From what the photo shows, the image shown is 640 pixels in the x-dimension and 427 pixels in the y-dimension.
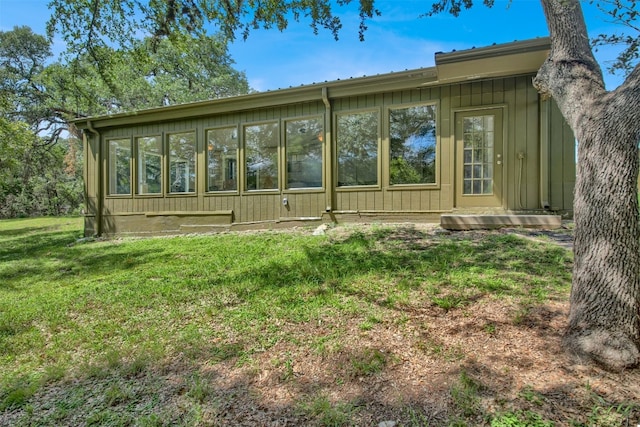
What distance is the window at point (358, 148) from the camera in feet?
21.4

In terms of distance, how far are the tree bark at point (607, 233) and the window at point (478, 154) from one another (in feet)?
13.0

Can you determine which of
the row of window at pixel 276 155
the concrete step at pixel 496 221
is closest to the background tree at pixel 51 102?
the row of window at pixel 276 155

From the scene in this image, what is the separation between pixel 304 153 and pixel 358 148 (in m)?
1.15

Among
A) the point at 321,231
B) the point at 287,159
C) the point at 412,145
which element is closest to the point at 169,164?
the point at 287,159

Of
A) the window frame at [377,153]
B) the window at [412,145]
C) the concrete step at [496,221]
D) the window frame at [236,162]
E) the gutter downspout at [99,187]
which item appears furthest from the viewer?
the gutter downspout at [99,187]

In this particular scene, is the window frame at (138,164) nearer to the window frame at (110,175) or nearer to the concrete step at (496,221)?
the window frame at (110,175)

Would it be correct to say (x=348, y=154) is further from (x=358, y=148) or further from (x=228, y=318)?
(x=228, y=318)

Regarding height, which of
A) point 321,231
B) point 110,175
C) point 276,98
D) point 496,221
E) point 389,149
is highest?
point 276,98

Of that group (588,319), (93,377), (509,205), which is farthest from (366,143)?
(93,377)

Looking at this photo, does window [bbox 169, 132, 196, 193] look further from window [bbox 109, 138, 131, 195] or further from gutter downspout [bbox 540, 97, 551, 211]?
gutter downspout [bbox 540, 97, 551, 211]

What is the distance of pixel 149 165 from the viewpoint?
8398 mm

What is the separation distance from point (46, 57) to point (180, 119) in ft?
54.2

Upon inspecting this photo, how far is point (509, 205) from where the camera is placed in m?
5.72

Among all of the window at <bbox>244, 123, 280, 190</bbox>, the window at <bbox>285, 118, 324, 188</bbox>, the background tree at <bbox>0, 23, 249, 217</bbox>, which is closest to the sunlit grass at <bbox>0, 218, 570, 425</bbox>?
the window at <bbox>285, 118, 324, 188</bbox>
